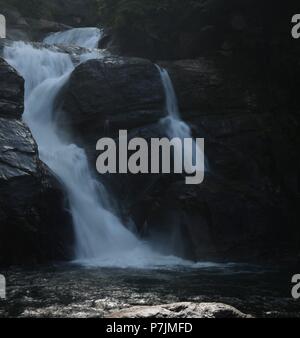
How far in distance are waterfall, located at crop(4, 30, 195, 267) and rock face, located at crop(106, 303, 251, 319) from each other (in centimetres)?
696

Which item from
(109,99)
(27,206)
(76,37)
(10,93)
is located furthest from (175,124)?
(76,37)

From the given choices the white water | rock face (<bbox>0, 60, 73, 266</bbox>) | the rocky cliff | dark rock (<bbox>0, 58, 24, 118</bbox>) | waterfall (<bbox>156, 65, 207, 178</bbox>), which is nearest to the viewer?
rock face (<bbox>0, 60, 73, 266</bbox>)

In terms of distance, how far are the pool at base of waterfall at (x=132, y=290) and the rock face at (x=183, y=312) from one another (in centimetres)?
167

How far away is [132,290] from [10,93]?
878 centimetres

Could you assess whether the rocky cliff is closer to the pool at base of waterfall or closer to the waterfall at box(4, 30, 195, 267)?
the waterfall at box(4, 30, 195, 267)

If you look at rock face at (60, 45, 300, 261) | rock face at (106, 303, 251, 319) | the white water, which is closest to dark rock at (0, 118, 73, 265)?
rock face at (60, 45, 300, 261)

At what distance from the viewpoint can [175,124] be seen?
65.1 feet

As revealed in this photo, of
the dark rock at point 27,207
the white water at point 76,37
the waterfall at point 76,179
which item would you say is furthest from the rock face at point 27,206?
the white water at point 76,37

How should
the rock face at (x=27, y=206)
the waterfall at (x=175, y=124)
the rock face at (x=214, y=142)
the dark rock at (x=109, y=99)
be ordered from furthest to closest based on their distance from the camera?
the dark rock at (x=109, y=99)
the waterfall at (x=175, y=124)
the rock face at (x=214, y=142)
the rock face at (x=27, y=206)

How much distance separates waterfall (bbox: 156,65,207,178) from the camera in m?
18.8

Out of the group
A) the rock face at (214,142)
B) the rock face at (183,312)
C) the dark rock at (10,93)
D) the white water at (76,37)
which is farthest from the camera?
the white water at (76,37)

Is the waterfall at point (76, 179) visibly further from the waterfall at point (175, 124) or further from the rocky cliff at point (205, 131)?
the waterfall at point (175, 124)

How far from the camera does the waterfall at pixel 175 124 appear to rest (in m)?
18.8

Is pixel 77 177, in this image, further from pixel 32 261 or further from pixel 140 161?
pixel 32 261
